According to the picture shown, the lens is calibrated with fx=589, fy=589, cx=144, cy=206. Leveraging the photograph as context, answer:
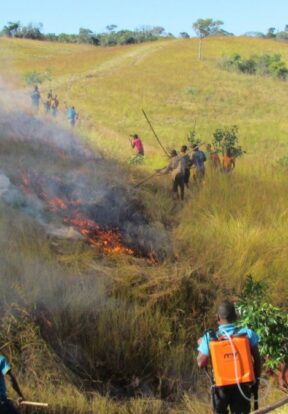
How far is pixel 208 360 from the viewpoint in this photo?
423 centimetres

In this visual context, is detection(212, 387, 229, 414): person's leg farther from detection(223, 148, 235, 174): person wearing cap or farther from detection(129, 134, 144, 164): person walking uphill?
detection(129, 134, 144, 164): person walking uphill

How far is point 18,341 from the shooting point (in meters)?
5.75

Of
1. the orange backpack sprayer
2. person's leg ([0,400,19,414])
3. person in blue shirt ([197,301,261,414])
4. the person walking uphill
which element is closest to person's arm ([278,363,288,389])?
person in blue shirt ([197,301,261,414])

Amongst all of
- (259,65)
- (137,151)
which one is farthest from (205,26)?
(137,151)

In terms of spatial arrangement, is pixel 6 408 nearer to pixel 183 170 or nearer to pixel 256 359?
pixel 256 359

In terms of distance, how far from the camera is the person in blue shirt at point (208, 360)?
4.19 meters

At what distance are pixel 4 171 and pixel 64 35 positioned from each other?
88.5 meters

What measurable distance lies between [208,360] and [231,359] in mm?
206

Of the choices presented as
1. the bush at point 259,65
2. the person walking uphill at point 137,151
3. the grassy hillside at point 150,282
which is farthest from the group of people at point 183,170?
the bush at point 259,65

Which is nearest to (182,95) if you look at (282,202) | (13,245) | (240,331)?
(282,202)

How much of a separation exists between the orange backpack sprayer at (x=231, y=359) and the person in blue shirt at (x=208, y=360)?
7 centimetres

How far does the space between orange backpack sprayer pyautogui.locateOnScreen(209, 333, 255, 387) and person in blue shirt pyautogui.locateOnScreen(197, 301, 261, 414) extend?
0.07m

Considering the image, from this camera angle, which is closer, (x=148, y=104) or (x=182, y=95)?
(x=148, y=104)

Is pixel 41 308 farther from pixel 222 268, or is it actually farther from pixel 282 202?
pixel 282 202
